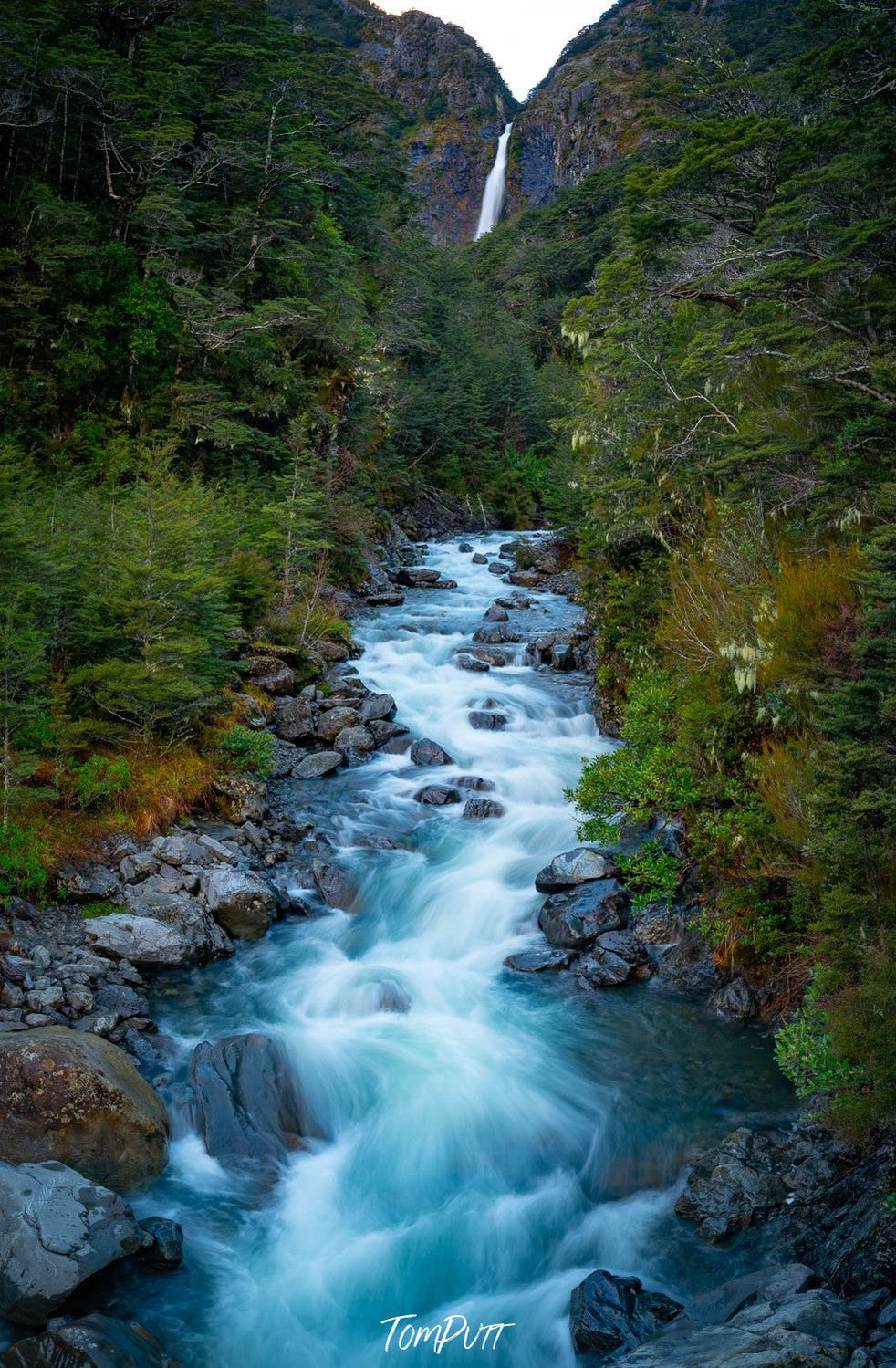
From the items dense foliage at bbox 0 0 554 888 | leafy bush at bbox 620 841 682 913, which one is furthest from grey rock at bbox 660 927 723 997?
dense foliage at bbox 0 0 554 888

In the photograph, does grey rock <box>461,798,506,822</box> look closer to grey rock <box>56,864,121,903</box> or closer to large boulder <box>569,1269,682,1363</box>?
grey rock <box>56,864,121,903</box>

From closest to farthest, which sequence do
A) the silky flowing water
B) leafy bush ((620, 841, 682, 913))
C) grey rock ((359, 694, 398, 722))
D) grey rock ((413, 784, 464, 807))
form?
the silky flowing water → leafy bush ((620, 841, 682, 913)) → grey rock ((413, 784, 464, 807)) → grey rock ((359, 694, 398, 722))

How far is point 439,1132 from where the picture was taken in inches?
276

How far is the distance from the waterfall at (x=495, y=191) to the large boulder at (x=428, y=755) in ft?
356

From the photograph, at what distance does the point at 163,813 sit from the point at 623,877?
5.97m

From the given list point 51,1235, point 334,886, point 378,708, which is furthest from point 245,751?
point 51,1235

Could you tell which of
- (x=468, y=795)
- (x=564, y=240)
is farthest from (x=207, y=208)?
(x=564, y=240)

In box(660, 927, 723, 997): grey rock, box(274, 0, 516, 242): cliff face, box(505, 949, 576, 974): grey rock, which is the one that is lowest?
box(505, 949, 576, 974): grey rock

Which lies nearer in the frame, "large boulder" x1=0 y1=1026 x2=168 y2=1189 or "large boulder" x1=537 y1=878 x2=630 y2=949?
"large boulder" x1=0 y1=1026 x2=168 y2=1189

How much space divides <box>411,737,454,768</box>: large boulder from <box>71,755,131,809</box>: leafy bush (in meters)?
5.50

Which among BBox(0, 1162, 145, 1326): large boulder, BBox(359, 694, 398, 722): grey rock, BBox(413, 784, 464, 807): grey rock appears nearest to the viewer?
BBox(0, 1162, 145, 1326): large boulder

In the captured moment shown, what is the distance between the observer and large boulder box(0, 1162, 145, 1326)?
14.5 ft

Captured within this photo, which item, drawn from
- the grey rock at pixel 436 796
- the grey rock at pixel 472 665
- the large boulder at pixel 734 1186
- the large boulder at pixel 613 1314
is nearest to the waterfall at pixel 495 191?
the grey rock at pixel 472 665

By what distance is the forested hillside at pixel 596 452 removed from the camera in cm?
668
